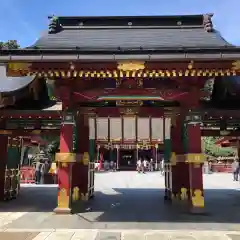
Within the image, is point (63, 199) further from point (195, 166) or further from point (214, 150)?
point (214, 150)

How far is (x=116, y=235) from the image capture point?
708 cm

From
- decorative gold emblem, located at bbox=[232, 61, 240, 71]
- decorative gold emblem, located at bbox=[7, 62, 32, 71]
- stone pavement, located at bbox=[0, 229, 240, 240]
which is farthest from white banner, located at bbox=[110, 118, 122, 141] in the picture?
stone pavement, located at bbox=[0, 229, 240, 240]

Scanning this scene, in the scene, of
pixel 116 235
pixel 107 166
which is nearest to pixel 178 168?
pixel 116 235

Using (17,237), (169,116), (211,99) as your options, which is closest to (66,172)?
(17,237)

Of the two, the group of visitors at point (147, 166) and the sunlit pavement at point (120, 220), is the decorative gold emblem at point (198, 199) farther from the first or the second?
the group of visitors at point (147, 166)

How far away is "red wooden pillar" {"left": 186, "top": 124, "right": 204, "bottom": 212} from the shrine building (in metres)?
0.03

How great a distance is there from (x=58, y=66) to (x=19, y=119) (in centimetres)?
411

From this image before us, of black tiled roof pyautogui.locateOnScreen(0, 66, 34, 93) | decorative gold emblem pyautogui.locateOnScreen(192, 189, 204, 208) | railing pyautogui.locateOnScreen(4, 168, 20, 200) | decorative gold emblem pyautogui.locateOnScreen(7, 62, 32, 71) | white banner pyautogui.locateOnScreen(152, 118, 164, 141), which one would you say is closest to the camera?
decorative gold emblem pyautogui.locateOnScreen(7, 62, 32, 71)

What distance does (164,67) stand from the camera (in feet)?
29.5

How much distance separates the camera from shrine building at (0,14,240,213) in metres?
8.79

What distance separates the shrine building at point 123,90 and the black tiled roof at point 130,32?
0.04 metres

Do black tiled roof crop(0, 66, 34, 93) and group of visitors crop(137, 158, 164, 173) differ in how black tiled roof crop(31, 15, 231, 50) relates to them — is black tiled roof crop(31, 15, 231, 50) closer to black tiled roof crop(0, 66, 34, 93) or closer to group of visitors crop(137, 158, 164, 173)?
black tiled roof crop(0, 66, 34, 93)

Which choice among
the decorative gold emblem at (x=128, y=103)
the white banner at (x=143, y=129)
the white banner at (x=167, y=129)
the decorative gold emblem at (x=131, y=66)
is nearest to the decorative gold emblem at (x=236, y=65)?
the decorative gold emblem at (x=131, y=66)

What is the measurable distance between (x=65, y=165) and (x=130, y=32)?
5.56 metres
